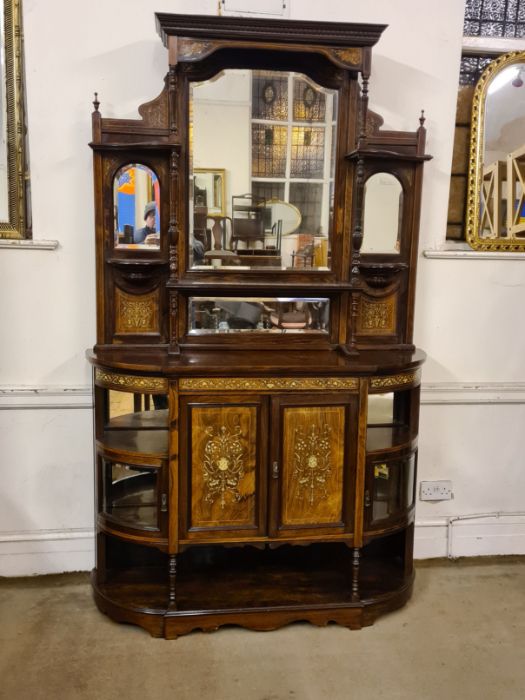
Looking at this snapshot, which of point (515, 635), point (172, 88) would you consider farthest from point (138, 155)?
point (515, 635)

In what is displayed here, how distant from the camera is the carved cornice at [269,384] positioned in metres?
2.27

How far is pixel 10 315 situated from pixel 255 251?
3.30 ft

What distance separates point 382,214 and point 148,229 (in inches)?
35.8

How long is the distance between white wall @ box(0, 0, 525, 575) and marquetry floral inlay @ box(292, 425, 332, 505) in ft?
2.44

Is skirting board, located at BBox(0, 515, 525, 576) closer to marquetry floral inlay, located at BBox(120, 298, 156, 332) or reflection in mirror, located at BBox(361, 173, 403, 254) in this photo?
marquetry floral inlay, located at BBox(120, 298, 156, 332)

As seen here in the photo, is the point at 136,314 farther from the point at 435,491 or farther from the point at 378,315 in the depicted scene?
the point at 435,491

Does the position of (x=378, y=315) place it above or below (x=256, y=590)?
above

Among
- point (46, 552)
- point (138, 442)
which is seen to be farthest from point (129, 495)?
point (46, 552)

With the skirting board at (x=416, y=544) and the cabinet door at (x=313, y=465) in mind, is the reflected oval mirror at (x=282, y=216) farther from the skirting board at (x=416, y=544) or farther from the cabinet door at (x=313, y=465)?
the skirting board at (x=416, y=544)

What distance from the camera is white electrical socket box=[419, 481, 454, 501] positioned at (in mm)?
2969

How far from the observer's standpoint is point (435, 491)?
9.77 feet

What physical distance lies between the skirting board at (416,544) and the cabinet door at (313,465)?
29.9 inches

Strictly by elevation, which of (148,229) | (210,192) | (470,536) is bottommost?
(470,536)

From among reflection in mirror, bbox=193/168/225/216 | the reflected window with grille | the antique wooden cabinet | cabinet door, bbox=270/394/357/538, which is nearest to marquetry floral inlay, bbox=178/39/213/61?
the antique wooden cabinet
